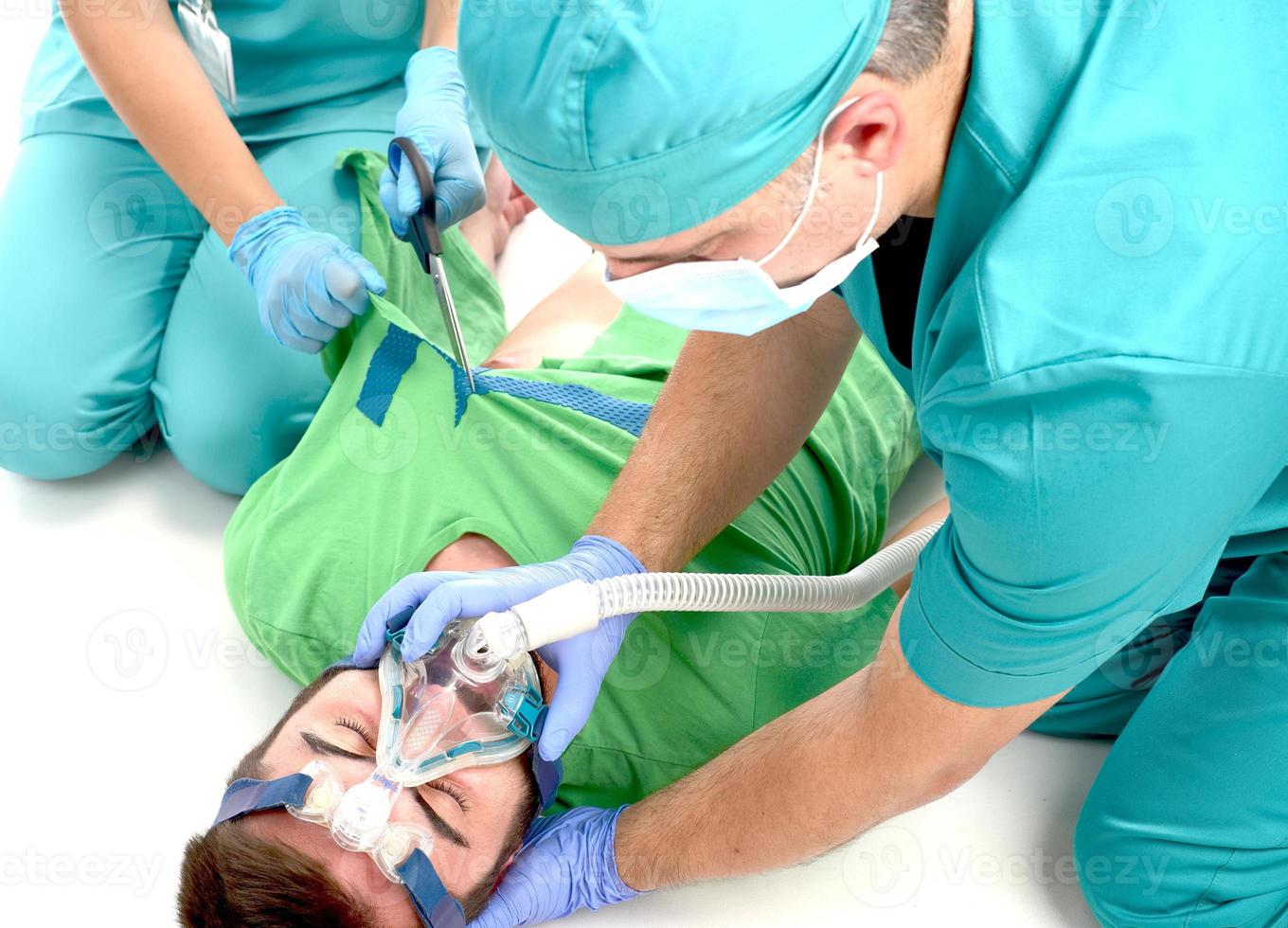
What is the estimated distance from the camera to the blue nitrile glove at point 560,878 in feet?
5.06

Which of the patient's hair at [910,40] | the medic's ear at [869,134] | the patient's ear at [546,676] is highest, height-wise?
the patient's hair at [910,40]

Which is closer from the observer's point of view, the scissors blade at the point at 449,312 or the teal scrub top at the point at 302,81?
the scissors blade at the point at 449,312

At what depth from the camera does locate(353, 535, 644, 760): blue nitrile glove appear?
1.44 meters

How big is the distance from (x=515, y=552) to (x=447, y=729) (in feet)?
1.03

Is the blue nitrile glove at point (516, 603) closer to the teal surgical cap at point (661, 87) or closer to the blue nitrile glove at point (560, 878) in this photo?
the blue nitrile glove at point (560, 878)

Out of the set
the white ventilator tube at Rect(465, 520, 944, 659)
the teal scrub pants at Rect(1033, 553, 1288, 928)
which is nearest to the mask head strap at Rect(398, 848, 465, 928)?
the white ventilator tube at Rect(465, 520, 944, 659)

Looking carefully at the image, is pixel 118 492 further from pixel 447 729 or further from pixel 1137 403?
pixel 1137 403

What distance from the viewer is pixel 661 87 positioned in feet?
3.21

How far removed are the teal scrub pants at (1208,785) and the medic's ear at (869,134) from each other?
31.4 inches

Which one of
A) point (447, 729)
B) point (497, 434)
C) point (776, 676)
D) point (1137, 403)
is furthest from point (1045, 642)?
point (497, 434)

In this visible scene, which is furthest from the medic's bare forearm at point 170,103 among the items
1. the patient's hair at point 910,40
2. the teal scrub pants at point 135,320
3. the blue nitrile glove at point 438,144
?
the patient's hair at point 910,40

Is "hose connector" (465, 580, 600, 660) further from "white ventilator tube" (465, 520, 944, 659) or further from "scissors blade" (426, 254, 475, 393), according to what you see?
"scissors blade" (426, 254, 475, 393)

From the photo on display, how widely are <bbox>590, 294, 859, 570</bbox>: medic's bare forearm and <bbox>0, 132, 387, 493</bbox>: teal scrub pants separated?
0.80 meters

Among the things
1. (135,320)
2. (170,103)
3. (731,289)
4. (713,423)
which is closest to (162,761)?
(135,320)
